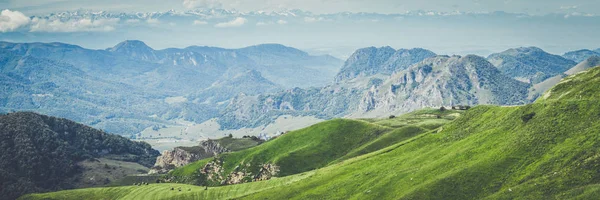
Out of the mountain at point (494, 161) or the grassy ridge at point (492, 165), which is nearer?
the grassy ridge at point (492, 165)

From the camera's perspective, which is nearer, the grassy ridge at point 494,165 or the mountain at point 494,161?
the grassy ridge at point 494,165

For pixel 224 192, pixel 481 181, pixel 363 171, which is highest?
pixel 481 181

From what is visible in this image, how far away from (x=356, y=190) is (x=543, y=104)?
50909 millimetres

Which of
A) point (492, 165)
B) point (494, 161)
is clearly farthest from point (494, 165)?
point (494, 161)

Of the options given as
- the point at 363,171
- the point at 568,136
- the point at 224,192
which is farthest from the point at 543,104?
the point at 224,192

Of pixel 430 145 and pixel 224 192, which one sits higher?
pixel 430 145

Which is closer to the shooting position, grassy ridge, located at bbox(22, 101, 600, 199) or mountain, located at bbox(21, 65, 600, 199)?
grassy ridge, located at bbox(22, 101, 600, 199)

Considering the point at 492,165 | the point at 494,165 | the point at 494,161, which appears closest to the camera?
the point at 494,165

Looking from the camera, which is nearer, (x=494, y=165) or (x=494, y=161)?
(x=494, y=165)

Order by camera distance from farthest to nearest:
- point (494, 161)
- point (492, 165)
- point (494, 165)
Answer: point (494, 161)
point (492, 165)
point (494, 165)

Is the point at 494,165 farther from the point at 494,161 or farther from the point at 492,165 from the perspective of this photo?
the point at 494,161

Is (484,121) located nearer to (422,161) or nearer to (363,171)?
(422,161)

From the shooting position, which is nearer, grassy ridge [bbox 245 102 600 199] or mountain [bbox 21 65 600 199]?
grassy ridge [bbox 245 102 600 199]

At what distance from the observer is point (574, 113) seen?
10712cm
